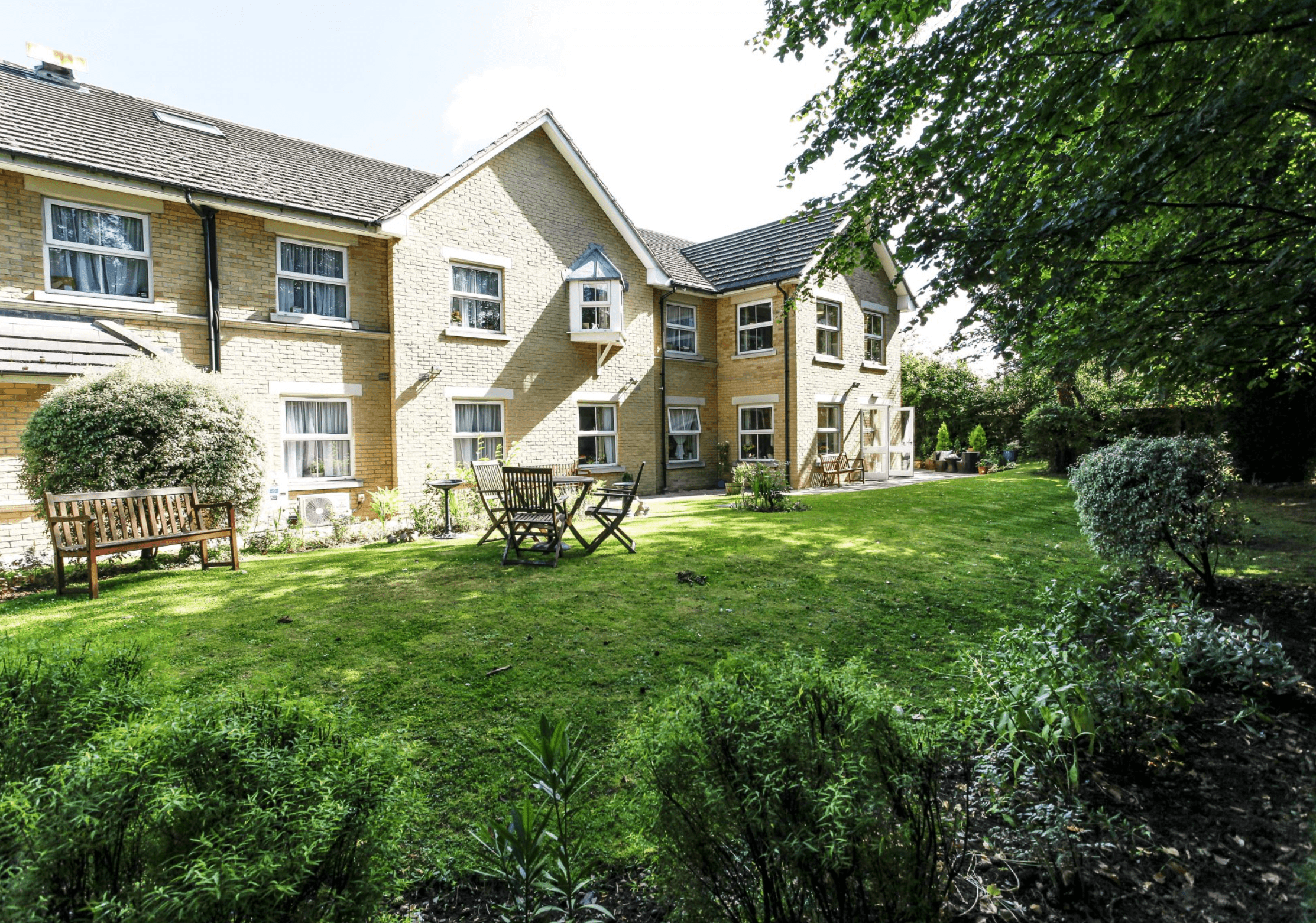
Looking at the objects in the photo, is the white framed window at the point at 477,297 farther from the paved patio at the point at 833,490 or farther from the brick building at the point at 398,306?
the paved patio at the point at 833,490

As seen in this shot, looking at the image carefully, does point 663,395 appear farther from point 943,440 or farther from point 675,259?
point 943,440

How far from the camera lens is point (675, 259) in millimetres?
21141

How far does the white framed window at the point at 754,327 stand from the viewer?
18.6 metres

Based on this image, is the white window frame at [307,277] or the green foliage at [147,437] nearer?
the green foliage at [147,437]

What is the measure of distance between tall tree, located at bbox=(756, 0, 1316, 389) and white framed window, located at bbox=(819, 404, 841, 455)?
12.4m

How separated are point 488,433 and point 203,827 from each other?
44.1 ft

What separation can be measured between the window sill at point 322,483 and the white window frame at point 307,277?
10.6ft

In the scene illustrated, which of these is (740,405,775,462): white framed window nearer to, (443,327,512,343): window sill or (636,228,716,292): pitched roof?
(636,228,716,292): pitched roof

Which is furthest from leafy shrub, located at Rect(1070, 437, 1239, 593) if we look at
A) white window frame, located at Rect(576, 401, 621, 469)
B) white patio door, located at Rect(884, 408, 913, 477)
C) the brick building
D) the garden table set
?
white patio door, located at Rect(884, 408, 913, 477)

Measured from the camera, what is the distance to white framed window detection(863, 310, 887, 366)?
21125 millimetres

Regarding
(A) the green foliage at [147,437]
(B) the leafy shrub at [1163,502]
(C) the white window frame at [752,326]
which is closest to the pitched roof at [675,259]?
(C) the white window frame at [752,326]

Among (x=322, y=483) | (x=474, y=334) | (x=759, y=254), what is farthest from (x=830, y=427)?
(x=322, y=483)

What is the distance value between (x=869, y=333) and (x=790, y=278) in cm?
526

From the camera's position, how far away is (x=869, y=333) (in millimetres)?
21375
